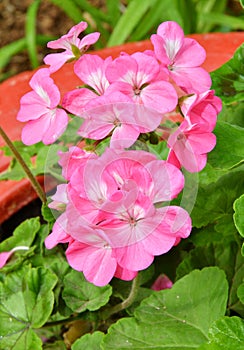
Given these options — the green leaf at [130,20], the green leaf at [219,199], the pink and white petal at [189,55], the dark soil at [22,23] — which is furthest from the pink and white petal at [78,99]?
the dark soil at [22,23]

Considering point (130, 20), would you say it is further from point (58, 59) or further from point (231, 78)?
point (58, 59)

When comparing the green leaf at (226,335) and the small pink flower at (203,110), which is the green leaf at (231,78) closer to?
the small pink flower at (203,110)

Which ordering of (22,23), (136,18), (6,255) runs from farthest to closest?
(22,23) < (136,18) < (6,255)

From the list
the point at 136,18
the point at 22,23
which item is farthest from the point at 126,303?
the point at 22,23

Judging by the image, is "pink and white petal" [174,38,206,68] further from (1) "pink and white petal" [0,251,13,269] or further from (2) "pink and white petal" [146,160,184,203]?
(1) "pink and white petal" [0,251,13,269]

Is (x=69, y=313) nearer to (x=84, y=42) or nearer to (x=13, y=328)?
(x=13, y=328)

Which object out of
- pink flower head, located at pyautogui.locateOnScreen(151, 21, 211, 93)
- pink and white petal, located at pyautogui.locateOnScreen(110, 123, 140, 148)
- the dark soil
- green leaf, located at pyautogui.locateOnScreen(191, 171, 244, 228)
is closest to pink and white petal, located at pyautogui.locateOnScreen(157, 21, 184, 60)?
pink flower head, located at pyautogui.locateOnScreen(151, 21, 211, 93)
